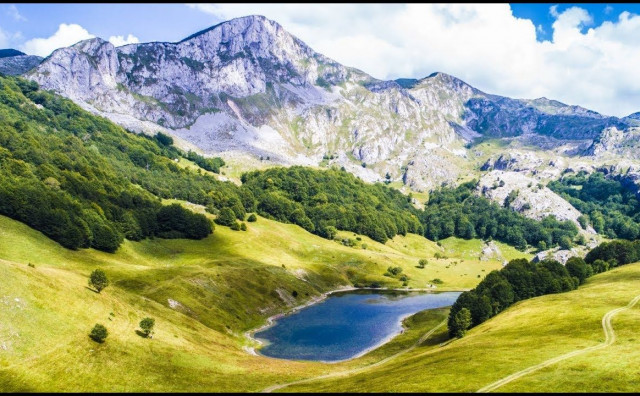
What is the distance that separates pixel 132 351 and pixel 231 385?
18.5 meters

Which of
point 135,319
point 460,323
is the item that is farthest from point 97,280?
point 460,323

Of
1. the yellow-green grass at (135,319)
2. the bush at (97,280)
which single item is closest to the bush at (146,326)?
the yellow-green grass at (135,319)

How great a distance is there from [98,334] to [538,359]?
63.1m

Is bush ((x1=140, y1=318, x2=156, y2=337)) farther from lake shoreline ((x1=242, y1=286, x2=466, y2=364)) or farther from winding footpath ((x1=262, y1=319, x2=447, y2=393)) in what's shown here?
winding footpath ((x1=262, y1=319, x2=447, y2=393))

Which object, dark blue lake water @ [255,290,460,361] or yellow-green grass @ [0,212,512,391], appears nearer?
yellow-green grass @ [0,212,512,391]

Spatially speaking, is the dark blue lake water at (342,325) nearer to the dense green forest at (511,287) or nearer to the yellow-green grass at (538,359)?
the dense green forest at (511,287)

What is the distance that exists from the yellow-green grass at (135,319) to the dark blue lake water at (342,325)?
6877 mm

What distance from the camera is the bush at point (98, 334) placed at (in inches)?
2564

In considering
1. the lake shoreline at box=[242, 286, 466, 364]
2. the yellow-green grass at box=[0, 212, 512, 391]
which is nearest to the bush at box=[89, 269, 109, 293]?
the yellow-green grass at box=[0, 212, 512, 391]

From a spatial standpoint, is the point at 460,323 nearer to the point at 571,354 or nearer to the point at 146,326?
the point at 571,354

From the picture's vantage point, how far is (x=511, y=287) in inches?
4562

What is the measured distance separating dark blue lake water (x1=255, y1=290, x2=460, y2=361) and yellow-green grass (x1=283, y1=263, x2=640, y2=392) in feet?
110

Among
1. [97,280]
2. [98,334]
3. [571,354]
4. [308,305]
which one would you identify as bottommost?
[308,305]

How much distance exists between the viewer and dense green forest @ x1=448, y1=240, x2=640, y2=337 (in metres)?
103
